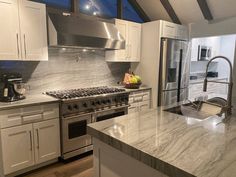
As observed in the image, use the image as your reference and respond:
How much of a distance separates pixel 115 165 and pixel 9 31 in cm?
212

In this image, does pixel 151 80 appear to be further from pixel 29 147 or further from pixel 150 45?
pixel 29 147

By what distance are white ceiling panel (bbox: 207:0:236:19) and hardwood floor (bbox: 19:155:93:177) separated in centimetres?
371

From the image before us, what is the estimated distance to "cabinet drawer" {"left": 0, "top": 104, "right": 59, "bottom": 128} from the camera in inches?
84.1

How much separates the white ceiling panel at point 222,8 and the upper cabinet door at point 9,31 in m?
3.47

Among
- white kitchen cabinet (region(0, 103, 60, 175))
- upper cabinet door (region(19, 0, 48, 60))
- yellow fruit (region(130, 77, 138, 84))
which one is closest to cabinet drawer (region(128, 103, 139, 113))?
yellow fruit (region(130, 77, 138, 84))

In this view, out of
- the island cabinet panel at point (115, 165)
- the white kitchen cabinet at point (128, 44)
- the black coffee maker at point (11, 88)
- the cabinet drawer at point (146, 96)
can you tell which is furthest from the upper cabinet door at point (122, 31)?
the island cabinet panel at point (115, 165)

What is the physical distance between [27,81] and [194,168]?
272cm

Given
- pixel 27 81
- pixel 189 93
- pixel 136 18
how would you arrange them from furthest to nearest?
pixel 189 93 < pixel 136 18 < pixel 27 81

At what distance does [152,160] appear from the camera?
94 centimetres

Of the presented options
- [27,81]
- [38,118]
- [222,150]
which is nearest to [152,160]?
[222,150]

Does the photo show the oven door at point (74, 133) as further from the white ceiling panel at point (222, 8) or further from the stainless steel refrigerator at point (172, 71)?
the white ceiling panel at point (222, 8)

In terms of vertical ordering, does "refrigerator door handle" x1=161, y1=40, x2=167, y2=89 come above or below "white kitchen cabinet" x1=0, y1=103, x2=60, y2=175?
above

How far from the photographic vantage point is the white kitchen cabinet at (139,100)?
353 cm

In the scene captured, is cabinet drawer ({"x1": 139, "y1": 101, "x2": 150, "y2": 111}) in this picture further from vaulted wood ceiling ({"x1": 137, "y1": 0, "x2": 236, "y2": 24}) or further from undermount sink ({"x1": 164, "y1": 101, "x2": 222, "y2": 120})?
vaulted wood ceiling ({"x1": 137, "y1": 0, "x2": 236, "y2": 24})
